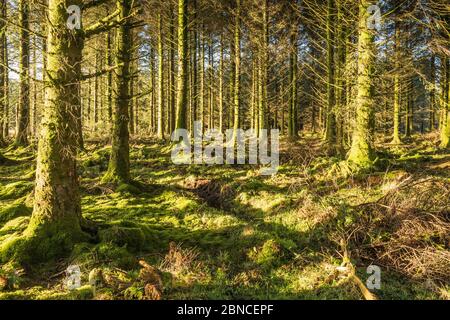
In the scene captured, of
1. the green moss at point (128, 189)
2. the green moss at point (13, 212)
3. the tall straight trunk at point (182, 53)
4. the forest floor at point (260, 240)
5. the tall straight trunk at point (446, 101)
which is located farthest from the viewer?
the tall straight trunk at point (446, 101)

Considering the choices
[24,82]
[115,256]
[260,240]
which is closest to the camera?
[115,256]

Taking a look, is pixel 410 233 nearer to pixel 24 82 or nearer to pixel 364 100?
pixel 364 100

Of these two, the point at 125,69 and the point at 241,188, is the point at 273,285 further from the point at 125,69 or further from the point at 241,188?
the point at 125,69

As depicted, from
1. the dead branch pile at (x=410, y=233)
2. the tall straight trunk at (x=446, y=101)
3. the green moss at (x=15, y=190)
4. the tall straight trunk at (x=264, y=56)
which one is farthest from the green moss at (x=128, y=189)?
the tall straight trunk at (x=446, y=101)

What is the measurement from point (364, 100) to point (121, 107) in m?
7.58

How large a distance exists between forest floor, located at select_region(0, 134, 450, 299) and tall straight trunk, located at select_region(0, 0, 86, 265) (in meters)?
0.43

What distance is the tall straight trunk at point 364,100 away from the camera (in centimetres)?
953

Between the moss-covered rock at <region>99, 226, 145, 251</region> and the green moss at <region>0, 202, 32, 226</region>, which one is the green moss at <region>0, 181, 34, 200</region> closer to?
the green moss at <region>0, 202, 32, 226</region>

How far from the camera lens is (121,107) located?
29.8 feet

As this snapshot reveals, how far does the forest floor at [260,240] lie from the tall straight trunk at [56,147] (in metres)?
0.43

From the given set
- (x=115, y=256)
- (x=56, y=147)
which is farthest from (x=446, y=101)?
(x=56, y=147)

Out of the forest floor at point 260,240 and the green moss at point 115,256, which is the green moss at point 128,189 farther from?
the green moss at point 115,256

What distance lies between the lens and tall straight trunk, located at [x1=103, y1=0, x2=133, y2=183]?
8922mm
